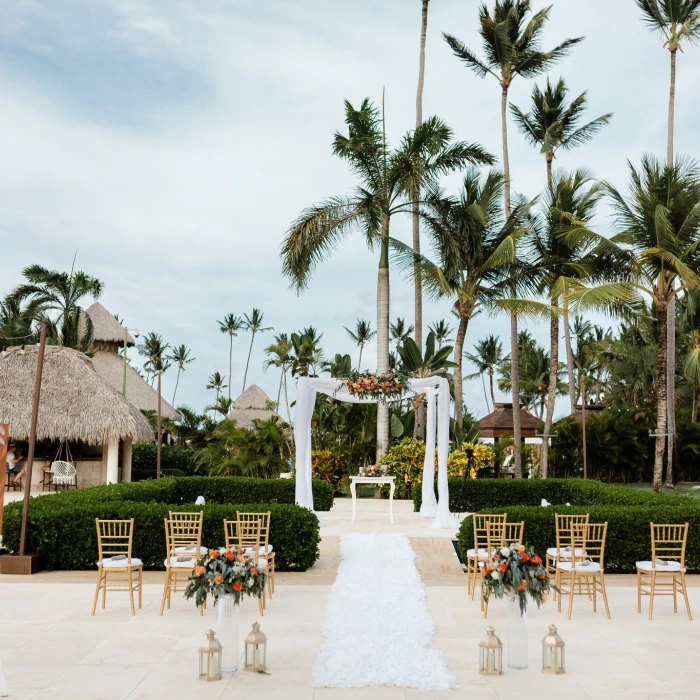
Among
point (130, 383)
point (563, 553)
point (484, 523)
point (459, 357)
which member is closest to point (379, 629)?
point (563, 553)

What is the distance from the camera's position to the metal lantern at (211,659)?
5.68 metres

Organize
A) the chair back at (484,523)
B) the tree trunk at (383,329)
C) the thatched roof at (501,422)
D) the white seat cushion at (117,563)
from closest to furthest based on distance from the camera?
1. the white seat cushion at (117,563)
2. the chair back at (484,523)
3. the tree trunk at (383,329)
4. the thatched roof at (501,422)

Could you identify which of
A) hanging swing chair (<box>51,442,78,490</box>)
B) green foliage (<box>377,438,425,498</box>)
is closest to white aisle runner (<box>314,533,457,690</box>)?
green foliage (<box>377,438,425,498</box>)

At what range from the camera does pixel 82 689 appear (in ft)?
18.0

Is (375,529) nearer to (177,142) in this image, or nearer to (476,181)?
(177,142)

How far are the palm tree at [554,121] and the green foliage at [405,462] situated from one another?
44.9 ft

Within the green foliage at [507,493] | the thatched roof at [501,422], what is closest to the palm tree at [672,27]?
the green foliage at [507,493]

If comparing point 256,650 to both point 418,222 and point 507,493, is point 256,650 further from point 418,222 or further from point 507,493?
point 418,222

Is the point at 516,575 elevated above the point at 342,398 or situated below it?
below

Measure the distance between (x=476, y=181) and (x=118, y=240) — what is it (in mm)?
10175

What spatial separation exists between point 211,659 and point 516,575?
2421 millimetres

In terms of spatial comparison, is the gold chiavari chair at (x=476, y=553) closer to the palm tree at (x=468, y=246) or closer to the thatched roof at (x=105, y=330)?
the palm tree at (x=468, y=246)

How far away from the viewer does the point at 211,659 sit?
571 centimetres

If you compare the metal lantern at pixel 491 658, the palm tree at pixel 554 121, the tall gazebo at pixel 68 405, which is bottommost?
the metal lantern at pixel 491 658
